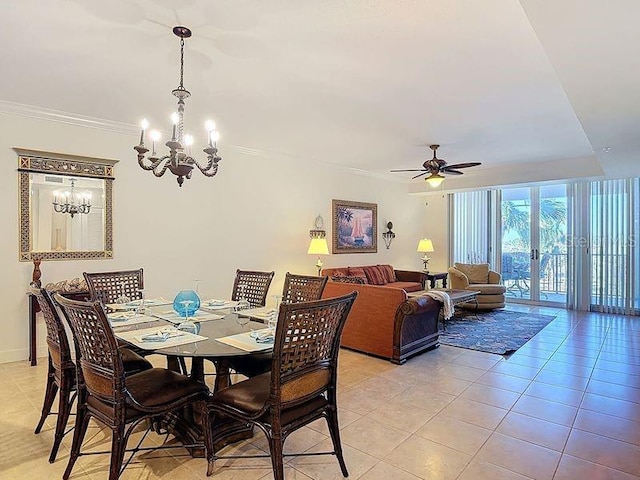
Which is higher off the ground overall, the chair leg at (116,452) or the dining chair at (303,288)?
the dining chair at (303,288)

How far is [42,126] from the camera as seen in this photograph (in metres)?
4.22

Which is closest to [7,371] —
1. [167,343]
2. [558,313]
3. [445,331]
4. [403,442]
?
[167,343]

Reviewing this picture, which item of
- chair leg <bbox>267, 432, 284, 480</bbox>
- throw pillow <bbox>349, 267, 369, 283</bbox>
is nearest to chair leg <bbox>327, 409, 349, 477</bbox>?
chair leg <bbox>267, 432, 284, 480</bbox>

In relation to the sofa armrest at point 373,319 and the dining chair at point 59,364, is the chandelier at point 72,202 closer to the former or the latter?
the dining chair at point 59,364

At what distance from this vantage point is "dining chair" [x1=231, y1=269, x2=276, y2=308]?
3799mm

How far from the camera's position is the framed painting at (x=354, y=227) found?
732 cm

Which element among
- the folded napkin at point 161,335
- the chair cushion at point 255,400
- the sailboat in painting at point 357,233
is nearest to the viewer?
the chair cushion at point 255,400

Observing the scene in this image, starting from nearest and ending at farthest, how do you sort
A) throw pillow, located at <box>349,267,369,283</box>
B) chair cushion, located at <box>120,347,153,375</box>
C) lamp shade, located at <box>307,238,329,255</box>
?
chair cushion, located at <box>120,347,153,375</box> < lamp shade, located at <box>307,238,329,255</box> < throw pillow, located at <box>349,267,369,283</box>

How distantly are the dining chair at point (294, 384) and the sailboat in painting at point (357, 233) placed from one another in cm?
548

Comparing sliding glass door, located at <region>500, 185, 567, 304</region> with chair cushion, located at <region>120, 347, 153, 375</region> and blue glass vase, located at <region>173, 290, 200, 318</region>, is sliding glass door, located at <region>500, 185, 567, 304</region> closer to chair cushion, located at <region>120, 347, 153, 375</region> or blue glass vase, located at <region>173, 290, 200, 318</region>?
blue glass vase, located at <region>173, 290, 200, 318</region>

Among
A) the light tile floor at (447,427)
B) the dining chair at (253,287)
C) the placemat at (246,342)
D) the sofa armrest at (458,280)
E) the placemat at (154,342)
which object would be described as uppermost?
the dining chair at (253,287)

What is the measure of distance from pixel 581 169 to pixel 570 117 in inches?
105

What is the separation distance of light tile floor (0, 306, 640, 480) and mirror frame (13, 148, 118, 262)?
1178mm

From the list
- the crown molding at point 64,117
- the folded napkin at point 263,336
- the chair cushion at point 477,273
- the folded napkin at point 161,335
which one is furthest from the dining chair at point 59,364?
the chair cushion at point 477,273
